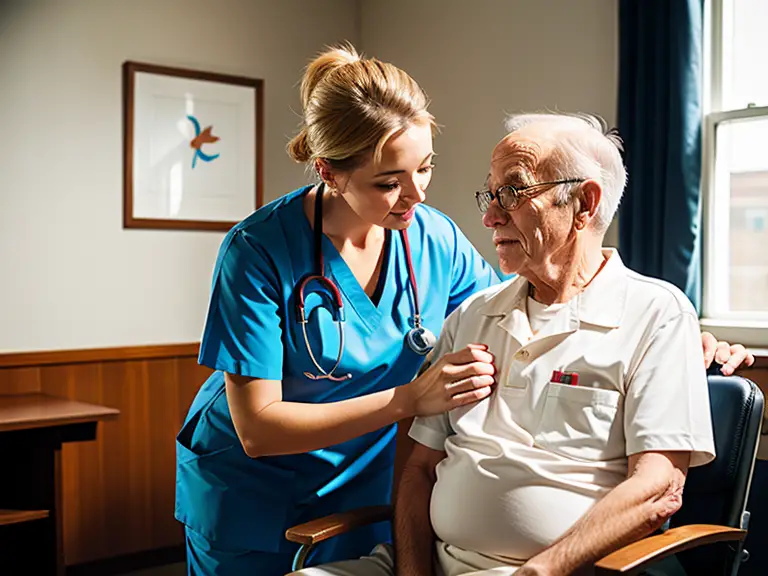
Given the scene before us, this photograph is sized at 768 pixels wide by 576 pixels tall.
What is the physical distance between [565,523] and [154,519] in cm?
259

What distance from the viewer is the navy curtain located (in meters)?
2.80

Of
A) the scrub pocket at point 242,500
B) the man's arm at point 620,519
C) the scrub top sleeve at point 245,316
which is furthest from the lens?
the scrub pocket at point 242,500

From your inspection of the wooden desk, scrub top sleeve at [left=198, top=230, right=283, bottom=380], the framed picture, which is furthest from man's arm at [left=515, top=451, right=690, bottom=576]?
the framed picture

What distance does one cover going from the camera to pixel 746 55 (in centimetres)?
292

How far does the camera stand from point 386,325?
77.4 inches

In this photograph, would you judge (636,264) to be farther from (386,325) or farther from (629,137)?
(386,325)

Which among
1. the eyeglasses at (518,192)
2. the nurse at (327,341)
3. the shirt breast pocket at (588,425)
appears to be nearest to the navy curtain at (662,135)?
the nurse at (327,341)

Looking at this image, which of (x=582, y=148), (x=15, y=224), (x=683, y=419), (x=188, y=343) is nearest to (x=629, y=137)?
(x=582, y=148)

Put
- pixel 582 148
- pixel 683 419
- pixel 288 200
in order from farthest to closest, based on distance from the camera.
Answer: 1. pixel 288 200
2. pixel 582 148
3. pixel 683 419

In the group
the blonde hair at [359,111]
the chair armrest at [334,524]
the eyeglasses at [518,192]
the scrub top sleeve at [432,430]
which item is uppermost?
the blonde hair at [359,111]

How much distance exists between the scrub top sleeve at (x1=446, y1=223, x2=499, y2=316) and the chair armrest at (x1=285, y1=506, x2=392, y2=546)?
53 cm

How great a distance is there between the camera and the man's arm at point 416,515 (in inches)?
68.1

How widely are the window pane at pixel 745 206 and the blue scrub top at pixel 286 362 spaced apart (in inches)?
53.2

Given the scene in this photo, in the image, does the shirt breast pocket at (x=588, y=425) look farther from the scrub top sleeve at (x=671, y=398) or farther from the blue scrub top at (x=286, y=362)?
the blue scrub top at (x=286, y=362)
